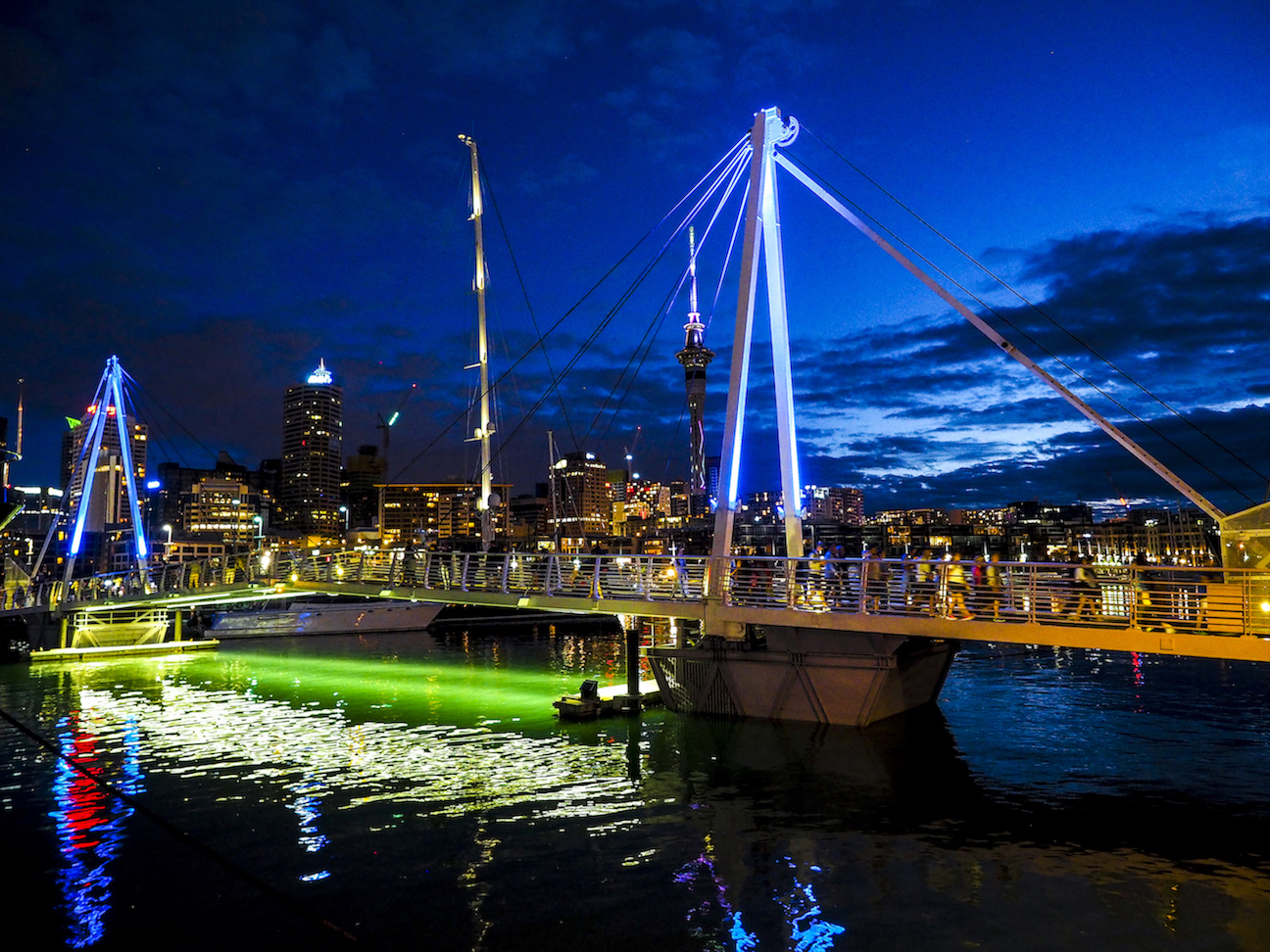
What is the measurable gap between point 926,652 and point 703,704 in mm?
7612

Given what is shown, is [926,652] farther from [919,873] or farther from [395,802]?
[395,802]

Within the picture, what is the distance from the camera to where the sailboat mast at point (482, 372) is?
149 feet

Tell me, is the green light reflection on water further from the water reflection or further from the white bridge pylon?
the white bridge pylon

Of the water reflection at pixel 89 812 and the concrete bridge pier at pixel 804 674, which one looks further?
the concrete bridge pier at pixel 804 674

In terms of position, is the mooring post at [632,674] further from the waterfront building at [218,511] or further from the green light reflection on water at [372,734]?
the waterfront building at [218,511]

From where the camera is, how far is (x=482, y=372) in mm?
48500

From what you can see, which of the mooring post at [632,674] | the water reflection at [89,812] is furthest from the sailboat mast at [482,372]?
the water reflection at [89,812]

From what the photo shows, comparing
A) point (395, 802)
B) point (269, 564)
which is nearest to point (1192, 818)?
point (395, 802)

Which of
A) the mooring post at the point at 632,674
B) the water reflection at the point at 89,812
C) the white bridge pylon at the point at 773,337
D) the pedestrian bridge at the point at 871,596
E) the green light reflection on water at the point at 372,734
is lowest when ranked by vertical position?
the green light reflection on water at the point at 372,734

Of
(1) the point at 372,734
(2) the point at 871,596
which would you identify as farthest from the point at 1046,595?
(1) the point at 372,734

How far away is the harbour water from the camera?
1150cm

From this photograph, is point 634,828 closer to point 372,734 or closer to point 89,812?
point 89,812

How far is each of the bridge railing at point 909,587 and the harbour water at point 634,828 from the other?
3947mm

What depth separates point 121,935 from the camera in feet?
36.8
